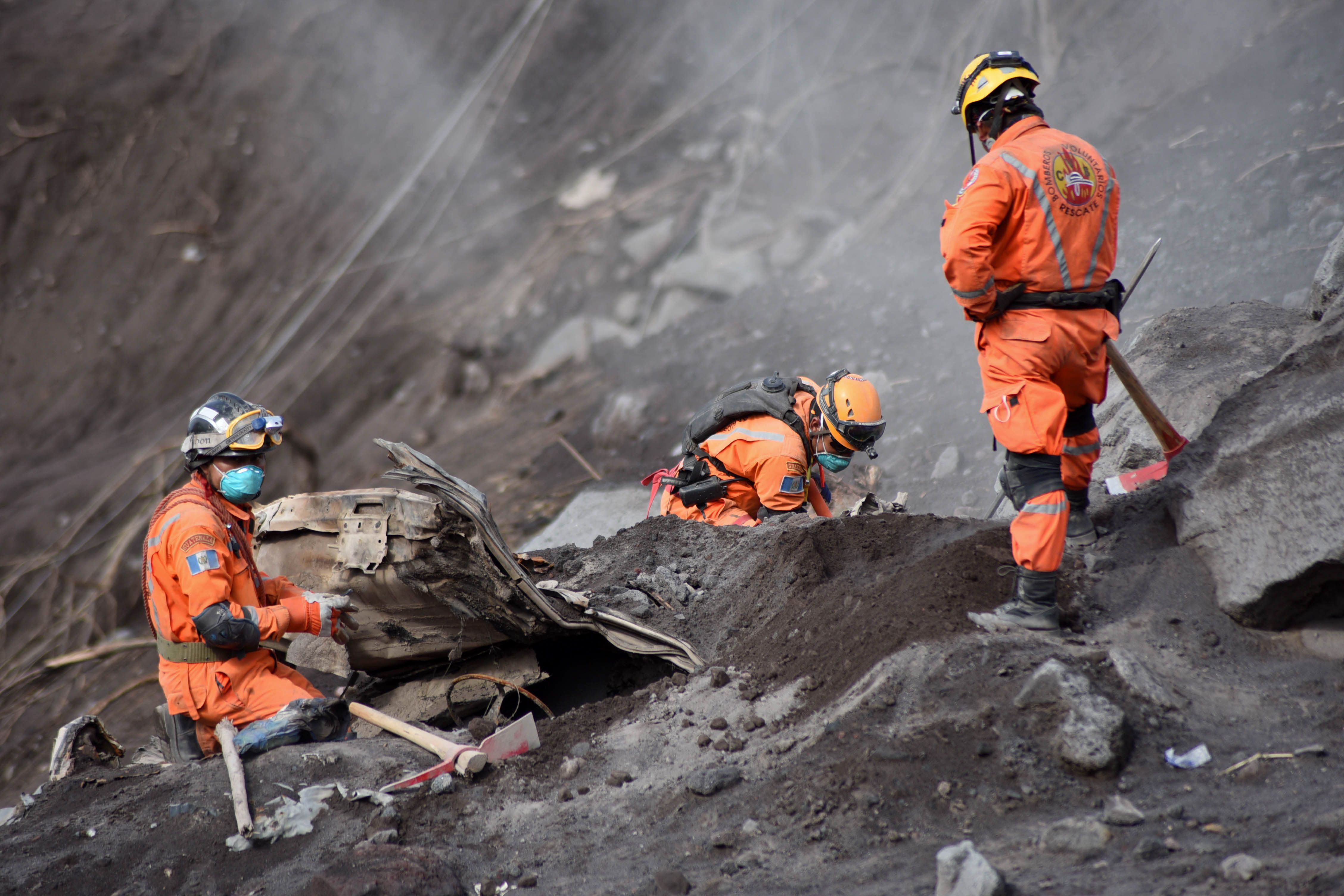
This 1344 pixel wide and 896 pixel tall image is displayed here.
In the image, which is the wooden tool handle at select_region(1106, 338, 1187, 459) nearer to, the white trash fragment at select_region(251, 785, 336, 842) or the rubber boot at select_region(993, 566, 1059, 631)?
the rubber boot at select_region(993, 566, 1059, 631)

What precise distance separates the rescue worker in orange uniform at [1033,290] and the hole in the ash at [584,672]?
2037 millimetres

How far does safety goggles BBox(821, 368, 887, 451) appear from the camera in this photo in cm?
528

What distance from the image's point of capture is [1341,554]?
2.73 m

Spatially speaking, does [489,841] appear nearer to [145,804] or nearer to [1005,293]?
[145,804]

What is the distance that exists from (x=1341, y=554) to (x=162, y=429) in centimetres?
1122

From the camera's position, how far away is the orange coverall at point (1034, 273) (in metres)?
3.11

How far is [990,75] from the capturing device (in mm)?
3379

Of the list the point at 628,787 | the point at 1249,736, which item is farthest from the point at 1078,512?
the point at 628,787

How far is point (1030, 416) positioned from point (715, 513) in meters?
2.88

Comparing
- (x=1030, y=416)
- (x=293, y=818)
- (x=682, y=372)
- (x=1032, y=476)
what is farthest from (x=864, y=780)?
(x=682, y=372)

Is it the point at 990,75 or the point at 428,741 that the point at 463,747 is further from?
the point at 990,75

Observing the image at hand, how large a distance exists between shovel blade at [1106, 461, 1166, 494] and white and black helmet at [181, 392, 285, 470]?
3828mm

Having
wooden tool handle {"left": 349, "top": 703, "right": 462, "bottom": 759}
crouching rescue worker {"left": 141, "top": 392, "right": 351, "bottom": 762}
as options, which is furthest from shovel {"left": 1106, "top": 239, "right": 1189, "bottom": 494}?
crouching rescue worker {"left": 141, "top": 392, "right": 351, "bottom": 762}

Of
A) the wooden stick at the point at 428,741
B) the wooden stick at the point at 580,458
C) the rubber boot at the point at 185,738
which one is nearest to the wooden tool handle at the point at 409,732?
the wooden stick at the point at 428,741
